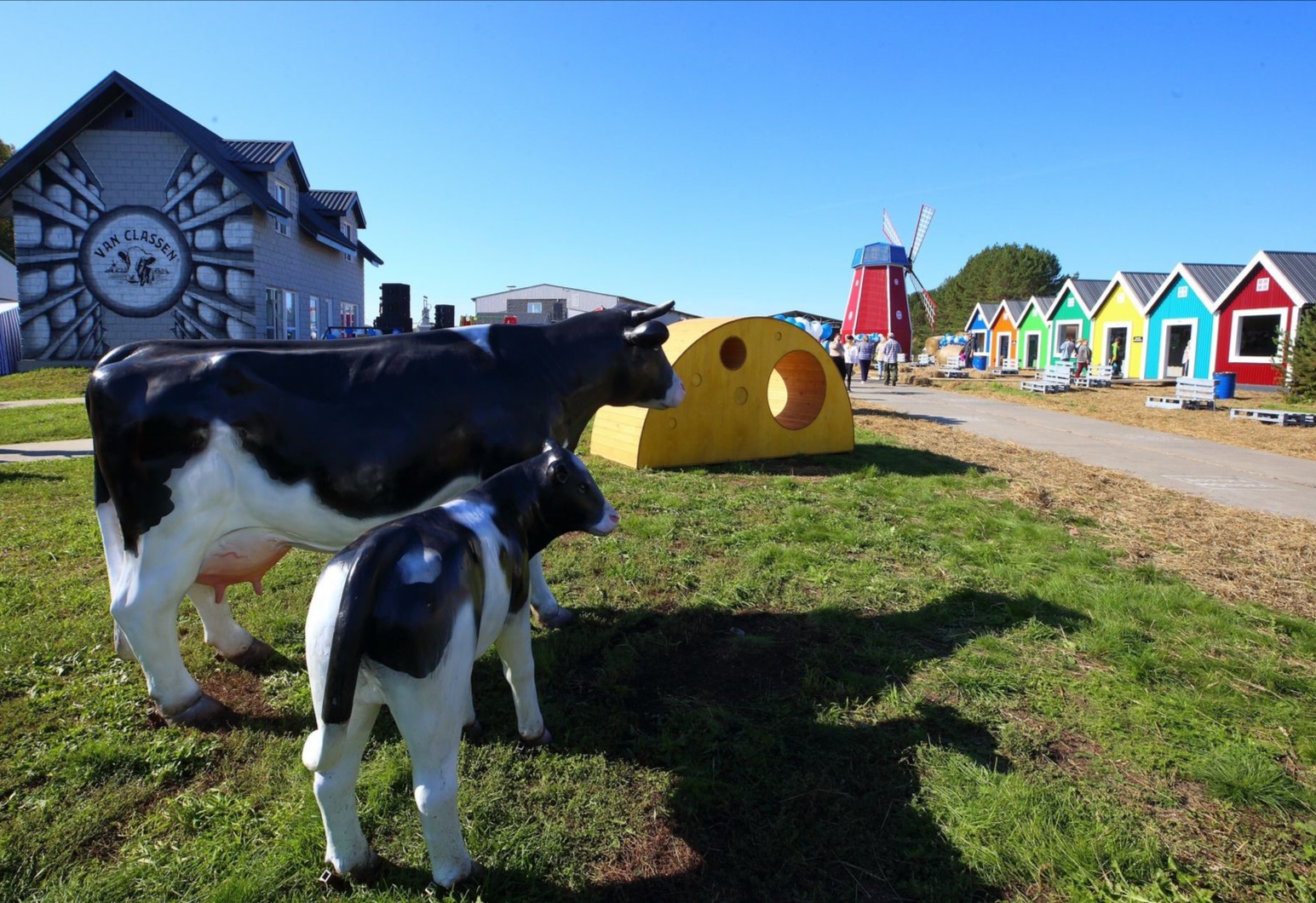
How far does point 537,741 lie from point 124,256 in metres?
21.5

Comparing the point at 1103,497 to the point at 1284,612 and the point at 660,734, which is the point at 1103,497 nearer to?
the point at 1284,612

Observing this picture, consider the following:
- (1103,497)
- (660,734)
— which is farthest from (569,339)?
(1103,497)

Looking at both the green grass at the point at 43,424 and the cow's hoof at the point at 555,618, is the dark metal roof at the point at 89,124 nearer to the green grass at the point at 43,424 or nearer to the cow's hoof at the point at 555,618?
the green grass at the point at 43,424

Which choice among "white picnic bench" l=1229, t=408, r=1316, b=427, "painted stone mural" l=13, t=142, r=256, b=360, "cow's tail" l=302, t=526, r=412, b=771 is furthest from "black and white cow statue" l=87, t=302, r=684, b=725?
"painted stone mural" l=13, t=142, r=256, b=360

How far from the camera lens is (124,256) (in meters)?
19.0

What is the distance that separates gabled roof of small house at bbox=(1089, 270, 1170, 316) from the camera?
29.0 m

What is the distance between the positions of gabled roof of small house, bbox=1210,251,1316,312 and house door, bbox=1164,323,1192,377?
13.3 feet

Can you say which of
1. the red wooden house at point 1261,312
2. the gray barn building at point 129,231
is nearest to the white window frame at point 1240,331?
the red wooden house at point 1261,312

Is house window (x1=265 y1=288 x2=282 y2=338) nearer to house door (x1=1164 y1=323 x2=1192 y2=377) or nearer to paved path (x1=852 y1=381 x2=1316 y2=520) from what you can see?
paved path (x1=852 y1=381 x2=1316 y2=520)

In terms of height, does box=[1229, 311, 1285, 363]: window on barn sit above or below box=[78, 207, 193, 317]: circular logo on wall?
below

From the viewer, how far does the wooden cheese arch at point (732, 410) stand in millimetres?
8391

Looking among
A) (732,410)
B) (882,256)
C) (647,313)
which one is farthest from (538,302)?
(647,313)

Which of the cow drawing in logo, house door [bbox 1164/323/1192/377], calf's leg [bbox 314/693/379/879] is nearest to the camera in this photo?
calf's leg [bbox 314/693/379/879]

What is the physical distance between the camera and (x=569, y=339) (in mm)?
3602
